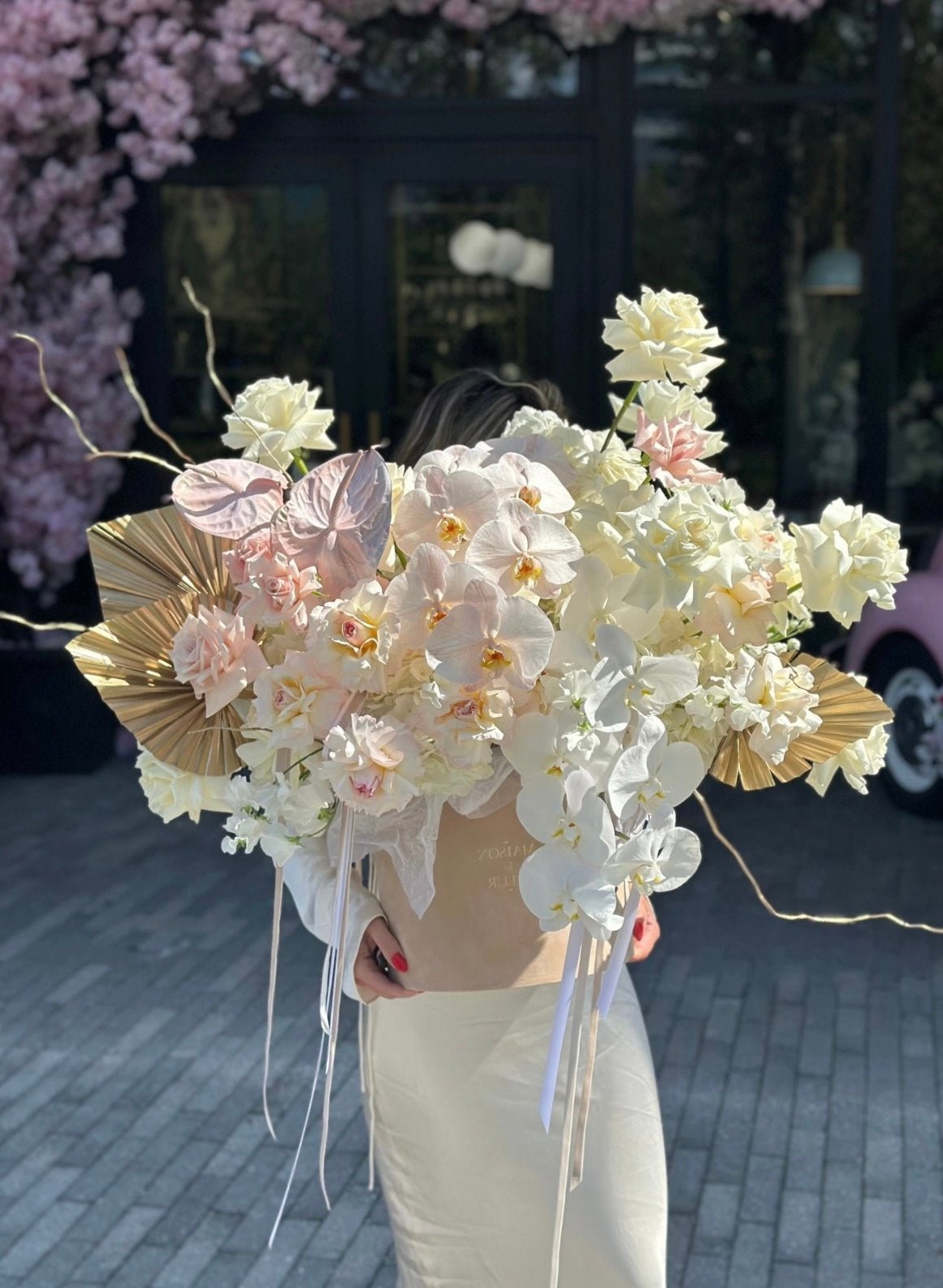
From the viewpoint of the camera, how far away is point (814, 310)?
28.7ft

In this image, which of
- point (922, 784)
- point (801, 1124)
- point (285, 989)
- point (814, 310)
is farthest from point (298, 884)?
point (814, 310)

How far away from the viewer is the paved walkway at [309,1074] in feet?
12.2

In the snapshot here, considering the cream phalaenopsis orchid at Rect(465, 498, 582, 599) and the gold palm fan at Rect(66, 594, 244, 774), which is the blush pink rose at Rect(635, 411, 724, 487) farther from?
the gold palm fan at Rect(66, 594, 244, 774)

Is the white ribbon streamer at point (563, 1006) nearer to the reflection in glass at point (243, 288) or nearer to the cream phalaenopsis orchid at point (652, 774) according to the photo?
the cream phalaenopsis orchid at point (652, 774)

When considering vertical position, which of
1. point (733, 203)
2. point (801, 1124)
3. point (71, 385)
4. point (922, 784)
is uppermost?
point (733, 203)

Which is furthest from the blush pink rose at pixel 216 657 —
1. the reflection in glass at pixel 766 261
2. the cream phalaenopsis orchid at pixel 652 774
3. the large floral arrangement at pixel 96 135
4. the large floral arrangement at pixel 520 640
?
the reflection in glass at pixel 766 261

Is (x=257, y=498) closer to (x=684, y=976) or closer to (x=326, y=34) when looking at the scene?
(x=684, y=976)

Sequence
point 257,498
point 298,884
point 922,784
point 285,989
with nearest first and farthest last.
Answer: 1. point 257,498
2. point 298,884
3. point 285,989
4. point 922,784

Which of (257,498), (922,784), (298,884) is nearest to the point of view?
(257,498)

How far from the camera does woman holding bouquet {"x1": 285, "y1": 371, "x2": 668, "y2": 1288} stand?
2.38 metres

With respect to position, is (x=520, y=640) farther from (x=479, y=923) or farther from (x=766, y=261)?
(x=766, y=261)

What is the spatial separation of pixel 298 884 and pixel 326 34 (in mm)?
6107

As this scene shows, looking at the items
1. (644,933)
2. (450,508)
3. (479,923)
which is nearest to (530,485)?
(450,508)

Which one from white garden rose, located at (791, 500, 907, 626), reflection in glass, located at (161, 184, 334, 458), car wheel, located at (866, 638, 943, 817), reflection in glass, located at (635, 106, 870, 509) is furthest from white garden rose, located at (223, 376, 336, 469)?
reflection in glass, located at (635, 106, 870, 509)
